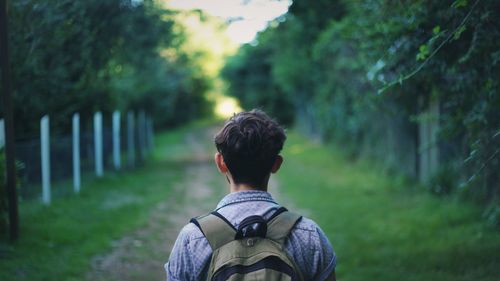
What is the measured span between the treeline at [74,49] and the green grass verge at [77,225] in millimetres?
1748

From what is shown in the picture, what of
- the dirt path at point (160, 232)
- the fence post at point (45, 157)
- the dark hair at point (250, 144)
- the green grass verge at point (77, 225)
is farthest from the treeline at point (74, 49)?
the dark hair at point (250, 144)

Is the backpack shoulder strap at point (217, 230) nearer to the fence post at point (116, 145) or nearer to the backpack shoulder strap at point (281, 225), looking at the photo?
the backpack shoulder strap at point (281, 225)

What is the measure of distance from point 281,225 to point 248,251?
0.16 metres

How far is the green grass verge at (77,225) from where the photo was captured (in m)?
6.44

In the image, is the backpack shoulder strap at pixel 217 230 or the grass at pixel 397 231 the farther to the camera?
the grass at pixel 397 231

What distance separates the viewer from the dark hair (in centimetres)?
227

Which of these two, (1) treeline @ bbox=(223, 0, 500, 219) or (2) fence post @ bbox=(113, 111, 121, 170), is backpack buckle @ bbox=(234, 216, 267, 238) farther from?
(2) fence post @ bbox=(113, 111, 121, 170)

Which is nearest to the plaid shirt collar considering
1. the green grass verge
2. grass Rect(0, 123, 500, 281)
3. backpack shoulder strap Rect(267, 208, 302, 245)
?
backpack shoulder strap Rect(267, 208, 302, 245)

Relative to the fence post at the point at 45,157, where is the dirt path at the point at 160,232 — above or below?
below

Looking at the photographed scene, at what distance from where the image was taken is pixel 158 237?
8.60 metres

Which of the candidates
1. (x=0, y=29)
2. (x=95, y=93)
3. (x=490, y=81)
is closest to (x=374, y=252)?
(x=490, y=81)

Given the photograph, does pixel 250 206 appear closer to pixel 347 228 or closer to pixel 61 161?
pixel 347 228

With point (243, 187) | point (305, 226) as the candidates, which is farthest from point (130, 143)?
point (305, 226)

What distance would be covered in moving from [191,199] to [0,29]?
6.19 meters
